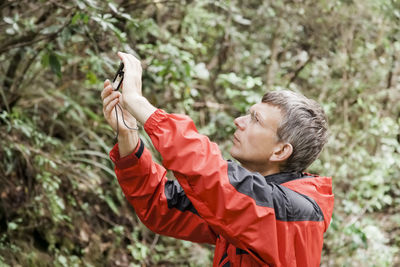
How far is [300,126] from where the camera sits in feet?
5.87

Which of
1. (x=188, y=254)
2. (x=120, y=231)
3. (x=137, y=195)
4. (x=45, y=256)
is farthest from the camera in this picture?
(x=188, y=254)

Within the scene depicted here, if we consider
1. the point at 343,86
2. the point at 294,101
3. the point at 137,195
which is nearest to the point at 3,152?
the point at 137,195

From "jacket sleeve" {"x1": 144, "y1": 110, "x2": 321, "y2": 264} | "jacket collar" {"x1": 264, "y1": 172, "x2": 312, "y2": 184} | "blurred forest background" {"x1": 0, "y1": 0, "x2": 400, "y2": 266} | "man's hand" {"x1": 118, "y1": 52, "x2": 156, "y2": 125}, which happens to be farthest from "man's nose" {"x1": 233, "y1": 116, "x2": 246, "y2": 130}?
"blurred forest background" {"x1": 0, "y1": 0, "x2": 400, "y2": 266}

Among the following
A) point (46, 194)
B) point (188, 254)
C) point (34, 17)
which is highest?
point (34, 17)

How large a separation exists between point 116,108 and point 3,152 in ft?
6.96

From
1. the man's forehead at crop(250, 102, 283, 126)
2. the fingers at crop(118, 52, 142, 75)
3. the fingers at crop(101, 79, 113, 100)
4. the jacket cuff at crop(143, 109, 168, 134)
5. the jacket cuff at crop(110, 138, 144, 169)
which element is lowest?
the jacket cuff at crop(110, 138, 144, 169)

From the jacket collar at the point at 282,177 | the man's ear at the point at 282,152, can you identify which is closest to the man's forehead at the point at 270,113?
the man's ear at the point at 282,152

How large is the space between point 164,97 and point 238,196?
3.80 m

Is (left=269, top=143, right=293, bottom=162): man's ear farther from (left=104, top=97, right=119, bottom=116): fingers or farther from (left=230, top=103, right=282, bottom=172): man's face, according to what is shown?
(left=104, top=97, right=119, bottom=116): fingers

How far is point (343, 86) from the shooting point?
652 centimetres

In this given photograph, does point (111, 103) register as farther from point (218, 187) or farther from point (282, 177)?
point (282, 177)

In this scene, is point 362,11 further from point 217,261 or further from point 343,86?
point 217,261

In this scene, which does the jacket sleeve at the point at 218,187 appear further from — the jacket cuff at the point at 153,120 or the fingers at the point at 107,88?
the fingers at the point at 107,88

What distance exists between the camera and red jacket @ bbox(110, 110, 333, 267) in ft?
4.78
